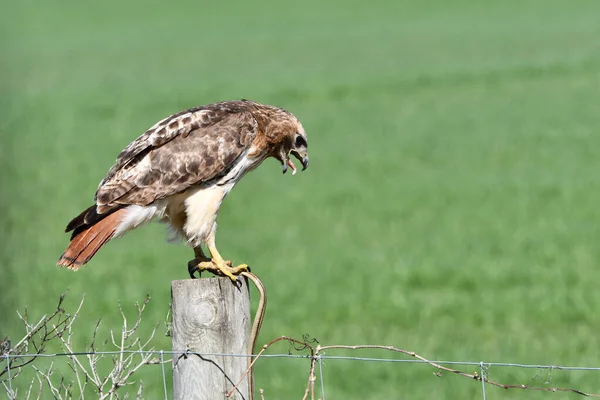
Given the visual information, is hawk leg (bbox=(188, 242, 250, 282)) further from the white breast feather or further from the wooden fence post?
the wooden fence post

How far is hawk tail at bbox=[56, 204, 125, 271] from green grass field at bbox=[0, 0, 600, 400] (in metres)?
2.32

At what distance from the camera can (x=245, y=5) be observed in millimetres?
41344

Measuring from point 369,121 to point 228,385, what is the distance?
17.5 metres

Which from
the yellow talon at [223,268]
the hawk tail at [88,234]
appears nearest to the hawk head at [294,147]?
the yellow talon at [223,268]

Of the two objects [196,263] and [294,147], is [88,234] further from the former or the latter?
[294,147]

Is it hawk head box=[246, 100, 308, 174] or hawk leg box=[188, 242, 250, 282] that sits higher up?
hawk head box=[246, 100, 308, 174]

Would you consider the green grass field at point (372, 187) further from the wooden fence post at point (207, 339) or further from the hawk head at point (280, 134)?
the wooden fence post at point (207, 339)

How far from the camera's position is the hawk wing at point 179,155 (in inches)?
209

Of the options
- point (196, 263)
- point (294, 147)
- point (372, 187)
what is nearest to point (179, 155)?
point (196, 263)

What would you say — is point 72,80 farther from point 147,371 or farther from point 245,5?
point 147,371

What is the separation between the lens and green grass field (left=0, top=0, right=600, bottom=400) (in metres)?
9.34

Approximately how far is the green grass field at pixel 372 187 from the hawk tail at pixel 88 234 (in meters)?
2.32

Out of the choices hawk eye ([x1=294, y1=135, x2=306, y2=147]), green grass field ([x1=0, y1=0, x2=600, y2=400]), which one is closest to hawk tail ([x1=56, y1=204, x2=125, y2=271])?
hawk eye ([x1=294, y1=135, x2=306, y2=147])

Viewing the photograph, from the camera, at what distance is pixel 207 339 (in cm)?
382
